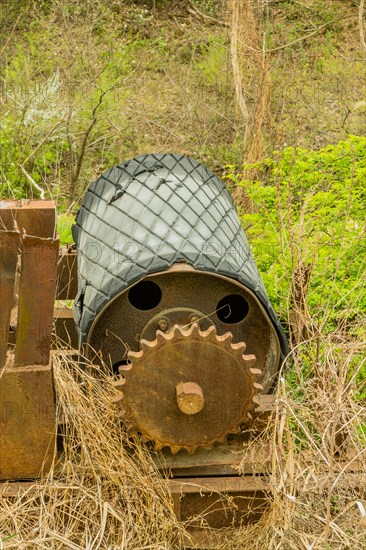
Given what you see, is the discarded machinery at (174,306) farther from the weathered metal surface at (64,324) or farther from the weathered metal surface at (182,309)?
the weathered metal surface at (64,324)

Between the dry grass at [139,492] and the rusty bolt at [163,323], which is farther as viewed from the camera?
the rusty bolt at [163,323]

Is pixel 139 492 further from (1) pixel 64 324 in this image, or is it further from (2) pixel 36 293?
(1) pixel 64 324

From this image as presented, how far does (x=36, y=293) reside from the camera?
284cm

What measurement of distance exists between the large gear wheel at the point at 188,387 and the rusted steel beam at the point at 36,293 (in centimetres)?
39

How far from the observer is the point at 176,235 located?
3479mm

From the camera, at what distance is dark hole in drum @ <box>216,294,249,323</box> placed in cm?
365

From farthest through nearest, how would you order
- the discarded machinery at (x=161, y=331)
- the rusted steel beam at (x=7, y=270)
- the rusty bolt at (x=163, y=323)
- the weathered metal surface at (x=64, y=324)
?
the weathered metal surface at (x=64, y=324), the rusty bolt at (x=163, y=323), the discarded machinery at (x=161, y=331), the rusted steel beam at (x=7, y=270)

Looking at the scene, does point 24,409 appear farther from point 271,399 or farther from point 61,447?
point 271,399

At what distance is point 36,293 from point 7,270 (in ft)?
0.46

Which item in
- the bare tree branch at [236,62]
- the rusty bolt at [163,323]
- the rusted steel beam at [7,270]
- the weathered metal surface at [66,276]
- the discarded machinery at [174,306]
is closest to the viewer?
the rusted steel beam at [7,270]

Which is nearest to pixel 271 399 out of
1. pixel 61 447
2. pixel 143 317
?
pixel 143 317

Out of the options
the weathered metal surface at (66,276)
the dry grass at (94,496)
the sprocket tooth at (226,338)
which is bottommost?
the dry grass at (94,496)

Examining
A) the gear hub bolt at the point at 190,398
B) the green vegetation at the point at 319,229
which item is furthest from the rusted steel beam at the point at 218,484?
the green vegetation at the point at 319,229

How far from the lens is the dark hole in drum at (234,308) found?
365cm
